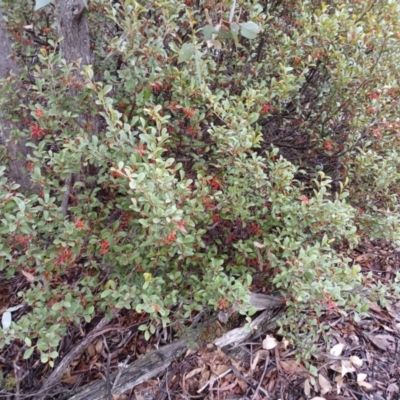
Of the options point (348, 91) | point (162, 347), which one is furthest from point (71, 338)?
point (348, 91)

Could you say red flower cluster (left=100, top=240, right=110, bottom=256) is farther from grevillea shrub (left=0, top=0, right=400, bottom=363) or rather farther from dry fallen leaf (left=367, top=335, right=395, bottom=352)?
dry fallen leaf (left=367, top=335, right=395, bottom=352)

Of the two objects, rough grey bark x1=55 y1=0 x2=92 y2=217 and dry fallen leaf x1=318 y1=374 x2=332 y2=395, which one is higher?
rough grey bark x1=55 y1=0 x2=92 y2=217

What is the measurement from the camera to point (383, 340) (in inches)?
77.0

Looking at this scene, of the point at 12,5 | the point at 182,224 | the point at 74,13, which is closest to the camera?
the point at 182,224

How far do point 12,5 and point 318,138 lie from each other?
1.65 m

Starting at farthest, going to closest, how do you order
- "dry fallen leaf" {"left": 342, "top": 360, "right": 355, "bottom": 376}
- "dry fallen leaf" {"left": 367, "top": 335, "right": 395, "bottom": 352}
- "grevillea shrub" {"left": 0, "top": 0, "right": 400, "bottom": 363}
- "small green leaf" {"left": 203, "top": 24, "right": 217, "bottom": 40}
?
"dry fallen leaf" {"left": 367, "top": 335, "right": 395, "bottom": 352} < "dry fallen leaf" {"left": 342, "top": 360, "right": 355, "bottom": 376} < "grevillea shrub" {"left": 0, "top": 0, "right": 400, "bottom": 363} < "small green leaf" {"left": 203, "top": 24, "right": 217, "bottom": 40}

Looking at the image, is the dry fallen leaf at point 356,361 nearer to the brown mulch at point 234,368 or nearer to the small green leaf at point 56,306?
the brown mulch at point 234,368

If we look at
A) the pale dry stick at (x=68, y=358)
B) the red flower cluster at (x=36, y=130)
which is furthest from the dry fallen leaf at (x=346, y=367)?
the red flower cluster at (x=36, y=130)

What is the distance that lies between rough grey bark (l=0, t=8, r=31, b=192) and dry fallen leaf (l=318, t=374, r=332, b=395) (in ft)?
5.33

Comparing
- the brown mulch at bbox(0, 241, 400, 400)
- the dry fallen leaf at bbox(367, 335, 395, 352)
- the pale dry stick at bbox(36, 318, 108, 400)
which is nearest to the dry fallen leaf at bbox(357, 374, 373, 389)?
the brown mulch at bbox(0, 241, 400, 400)

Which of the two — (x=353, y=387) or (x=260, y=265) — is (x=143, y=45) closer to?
(x=260, y=265)

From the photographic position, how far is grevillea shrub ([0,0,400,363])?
1401 millimetres

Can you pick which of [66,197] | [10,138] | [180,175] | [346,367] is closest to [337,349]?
[346,367]

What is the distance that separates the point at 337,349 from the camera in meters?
1.84
